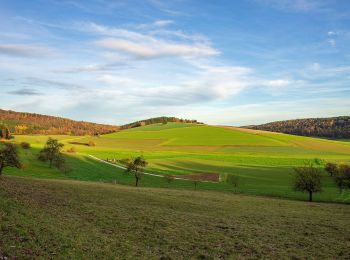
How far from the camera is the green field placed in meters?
78.2

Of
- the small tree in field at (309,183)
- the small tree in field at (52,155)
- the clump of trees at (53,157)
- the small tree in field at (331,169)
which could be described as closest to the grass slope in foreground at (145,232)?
the small tree in field at (309,183)

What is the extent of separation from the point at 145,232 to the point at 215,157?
107782 mm

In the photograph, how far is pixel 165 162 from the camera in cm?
11819

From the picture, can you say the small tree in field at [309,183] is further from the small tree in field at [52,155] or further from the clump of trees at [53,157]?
the small tree in field at [52,155]

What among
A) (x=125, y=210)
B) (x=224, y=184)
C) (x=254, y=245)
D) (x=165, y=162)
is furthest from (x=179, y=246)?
(x=165, y=162)

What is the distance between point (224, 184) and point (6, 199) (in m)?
59.4

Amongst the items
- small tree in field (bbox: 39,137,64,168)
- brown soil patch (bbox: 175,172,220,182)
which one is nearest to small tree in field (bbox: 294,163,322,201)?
brown soil patch (bbox: 175,172,220,182)

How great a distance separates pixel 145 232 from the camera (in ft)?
71.8

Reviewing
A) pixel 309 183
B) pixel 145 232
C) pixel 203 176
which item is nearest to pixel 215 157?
pixel 203 176

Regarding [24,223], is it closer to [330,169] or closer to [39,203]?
[39,203]

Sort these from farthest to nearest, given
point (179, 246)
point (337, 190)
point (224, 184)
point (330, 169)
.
→ point (330, 169)
point (224, 184)
point (337, 190)
point (179, 246)

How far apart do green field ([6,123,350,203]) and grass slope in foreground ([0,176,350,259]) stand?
4042cm

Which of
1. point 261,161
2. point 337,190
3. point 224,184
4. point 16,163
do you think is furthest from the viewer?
point 261,161

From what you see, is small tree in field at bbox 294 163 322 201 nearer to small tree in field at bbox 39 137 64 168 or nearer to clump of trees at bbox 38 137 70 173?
clump of trees at bbox 38 137 70 173
